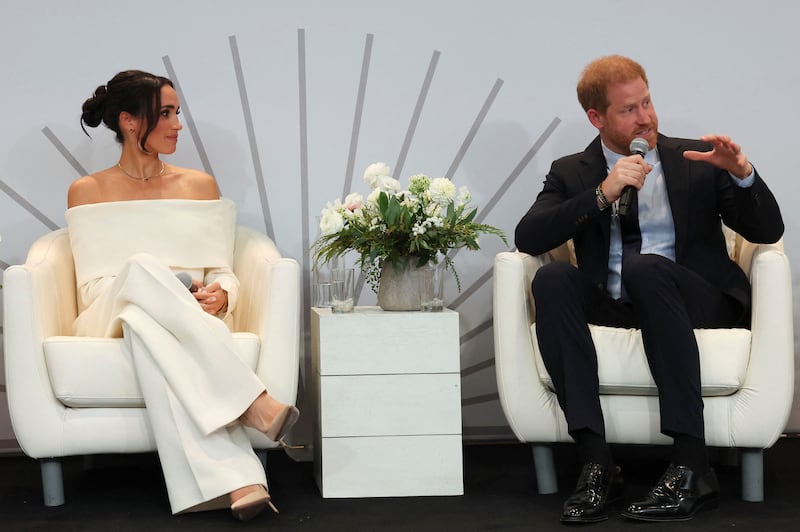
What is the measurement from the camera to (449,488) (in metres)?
2.68

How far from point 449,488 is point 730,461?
94cm

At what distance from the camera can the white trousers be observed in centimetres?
Answer: 248

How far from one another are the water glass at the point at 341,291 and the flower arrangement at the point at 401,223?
62 mm

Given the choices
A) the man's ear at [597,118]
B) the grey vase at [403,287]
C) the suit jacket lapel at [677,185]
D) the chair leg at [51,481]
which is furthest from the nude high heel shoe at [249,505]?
the man's ear at [597,118]

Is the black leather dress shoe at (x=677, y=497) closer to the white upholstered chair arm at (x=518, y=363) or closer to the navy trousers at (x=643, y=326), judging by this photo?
the navy trousers at (x=643, y=326)

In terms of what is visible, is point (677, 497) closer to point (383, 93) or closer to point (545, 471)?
point (545, 471)

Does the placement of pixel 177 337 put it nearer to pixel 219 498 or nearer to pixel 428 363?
pixel 219 498

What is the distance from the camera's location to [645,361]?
254 cm

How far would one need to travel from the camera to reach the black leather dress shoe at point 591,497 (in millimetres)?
2334

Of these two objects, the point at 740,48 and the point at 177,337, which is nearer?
the point at 177,337

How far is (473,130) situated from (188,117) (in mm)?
998

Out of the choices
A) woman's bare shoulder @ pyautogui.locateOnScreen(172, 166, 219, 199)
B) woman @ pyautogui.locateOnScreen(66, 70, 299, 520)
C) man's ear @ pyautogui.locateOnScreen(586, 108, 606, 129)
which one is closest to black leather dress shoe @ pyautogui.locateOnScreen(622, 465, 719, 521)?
woman @ pyautogui.locateOnScreen(66, 70, 299, 520)

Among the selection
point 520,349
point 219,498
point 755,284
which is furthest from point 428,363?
point 755,284

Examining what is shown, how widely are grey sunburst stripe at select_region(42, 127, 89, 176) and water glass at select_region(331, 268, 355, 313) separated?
119cm
